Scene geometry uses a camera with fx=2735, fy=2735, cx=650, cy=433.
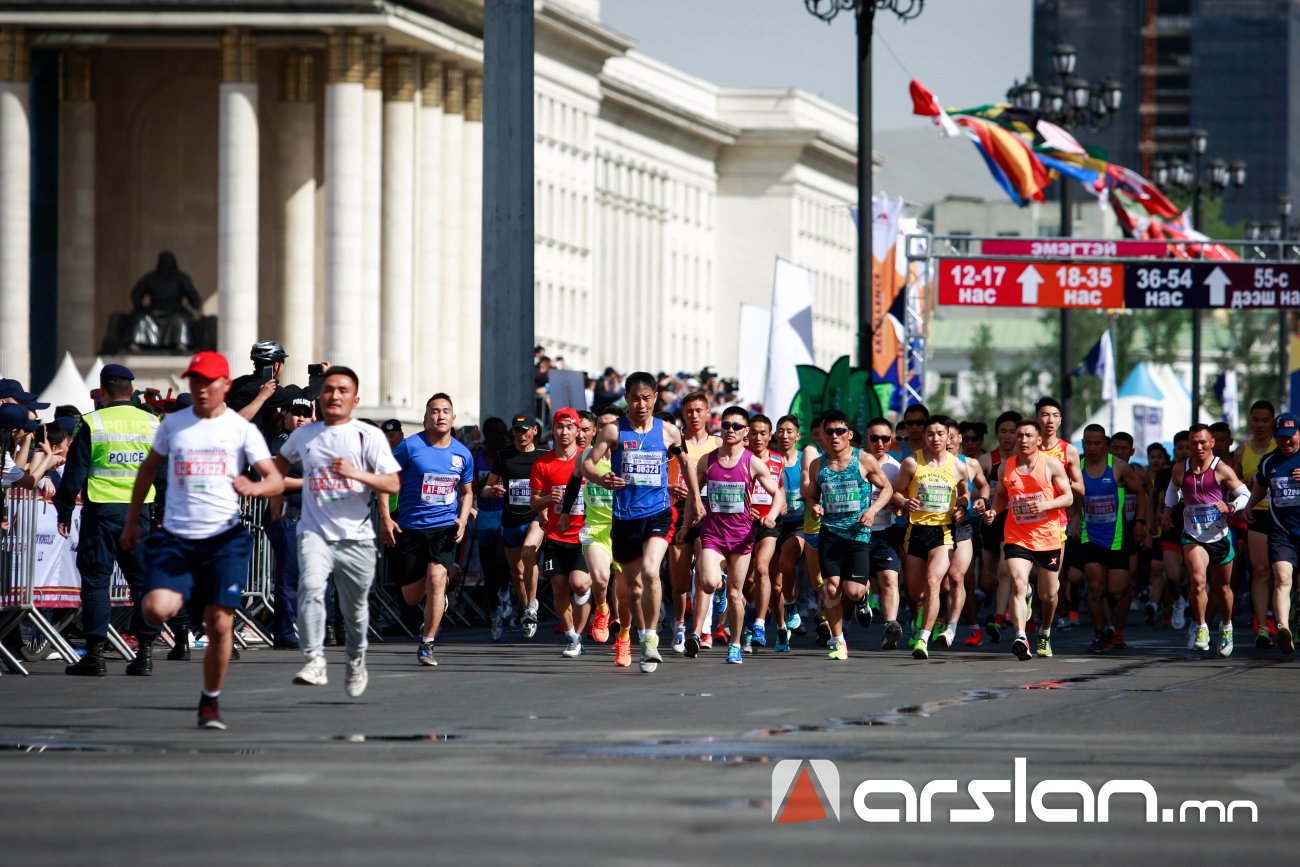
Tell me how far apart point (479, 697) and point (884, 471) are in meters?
6.49

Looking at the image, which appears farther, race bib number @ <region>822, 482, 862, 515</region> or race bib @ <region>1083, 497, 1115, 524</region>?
race bib @ <region>1083, 497, 1115, 524</region>

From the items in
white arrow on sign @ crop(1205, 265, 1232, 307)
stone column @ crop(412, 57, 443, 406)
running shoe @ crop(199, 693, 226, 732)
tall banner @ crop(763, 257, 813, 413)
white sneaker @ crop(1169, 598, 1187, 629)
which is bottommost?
white sneaker @ crop(1169, 598, 1187, 629)

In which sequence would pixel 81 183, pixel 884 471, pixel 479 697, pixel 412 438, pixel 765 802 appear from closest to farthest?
1. pixel 765 802
2. pixel 479 697
3. pixel 412 438
4. pixel 884 471
5. pixel 81 183

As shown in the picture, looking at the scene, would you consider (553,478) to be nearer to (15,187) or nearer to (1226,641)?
(1226,641)

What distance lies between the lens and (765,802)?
10148 millimetres

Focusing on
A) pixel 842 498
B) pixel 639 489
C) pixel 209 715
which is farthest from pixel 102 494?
pixel 842 498

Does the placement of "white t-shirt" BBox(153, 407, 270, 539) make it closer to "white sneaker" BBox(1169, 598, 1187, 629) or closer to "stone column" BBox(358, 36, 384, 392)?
"white sneaker" BBox(1169, 598, 1187, 629)

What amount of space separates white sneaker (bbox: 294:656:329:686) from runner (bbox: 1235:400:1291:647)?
8.54 meters

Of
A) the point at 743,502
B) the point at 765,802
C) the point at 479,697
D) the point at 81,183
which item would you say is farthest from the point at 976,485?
the point at 81,183

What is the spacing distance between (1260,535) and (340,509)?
8.71 m

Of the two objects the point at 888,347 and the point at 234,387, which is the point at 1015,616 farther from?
the point at 888,347

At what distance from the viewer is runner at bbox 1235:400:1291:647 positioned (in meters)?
21.1

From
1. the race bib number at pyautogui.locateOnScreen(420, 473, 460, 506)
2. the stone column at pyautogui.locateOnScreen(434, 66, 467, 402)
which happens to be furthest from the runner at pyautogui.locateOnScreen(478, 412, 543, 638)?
the stone column at pyautogui.locateOnScreen(434, 66, 467, 402)

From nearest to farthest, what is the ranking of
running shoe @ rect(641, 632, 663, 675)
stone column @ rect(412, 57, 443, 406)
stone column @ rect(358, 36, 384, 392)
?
running shoe @ rect(641, 632, 663, 675)
stone column @ rect(358, 36, 384, 392)
stone column @ rect(412, 57, 443, 406)
